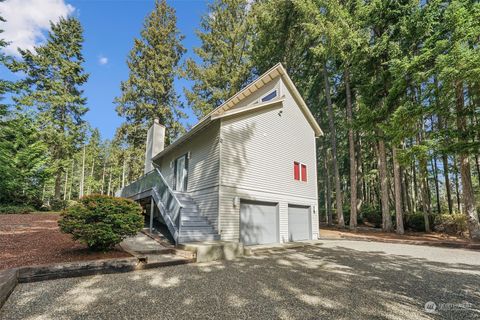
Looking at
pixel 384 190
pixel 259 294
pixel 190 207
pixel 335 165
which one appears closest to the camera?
pixel 259 294

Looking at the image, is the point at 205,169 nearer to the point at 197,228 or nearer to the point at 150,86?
the point at 197,228

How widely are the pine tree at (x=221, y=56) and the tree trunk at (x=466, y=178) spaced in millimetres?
14998

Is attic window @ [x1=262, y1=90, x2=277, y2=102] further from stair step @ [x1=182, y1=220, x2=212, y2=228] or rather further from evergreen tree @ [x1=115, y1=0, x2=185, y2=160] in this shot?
evergreen tree @ [x1=115, y1=0, x2=185, y2=160]

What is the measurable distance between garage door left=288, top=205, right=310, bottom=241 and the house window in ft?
5.16

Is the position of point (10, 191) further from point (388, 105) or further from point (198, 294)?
point (388, 105)

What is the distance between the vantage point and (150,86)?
22.0 metres

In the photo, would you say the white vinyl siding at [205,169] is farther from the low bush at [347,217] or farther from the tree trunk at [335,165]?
the low bush at [347,217]

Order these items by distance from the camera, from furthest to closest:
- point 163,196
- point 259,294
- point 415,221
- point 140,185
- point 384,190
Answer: point 415,221 < point 384,190 < point 140,185 < point 163,196 < point 259,294

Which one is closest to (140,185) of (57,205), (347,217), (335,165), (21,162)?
(21,162)

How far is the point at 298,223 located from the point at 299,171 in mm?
2744

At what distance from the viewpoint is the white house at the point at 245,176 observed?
900 cm

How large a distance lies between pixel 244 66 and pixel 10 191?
19.8m

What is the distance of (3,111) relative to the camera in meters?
12.9

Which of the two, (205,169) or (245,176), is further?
(205,169)
